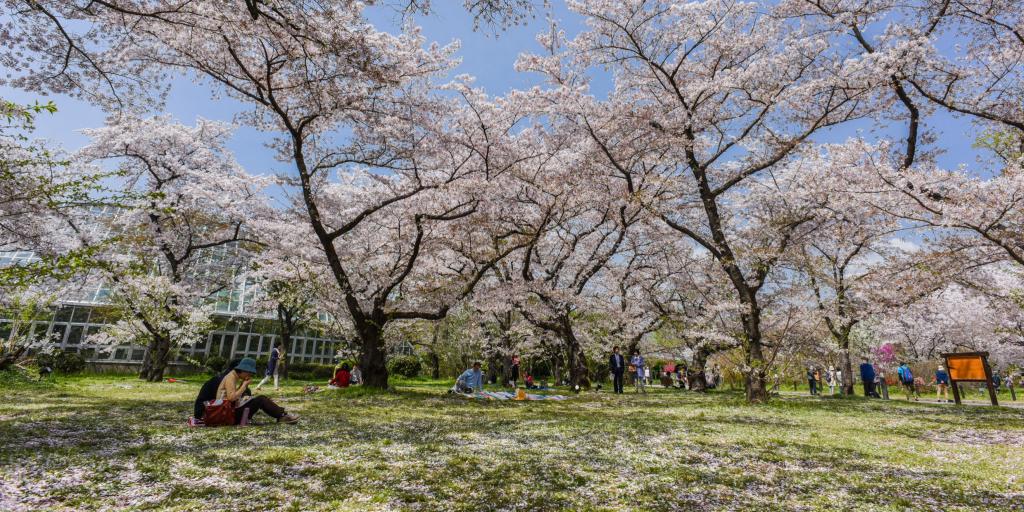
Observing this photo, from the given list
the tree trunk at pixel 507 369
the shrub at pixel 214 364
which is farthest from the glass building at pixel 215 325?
the tree trunk at pixel 507 369

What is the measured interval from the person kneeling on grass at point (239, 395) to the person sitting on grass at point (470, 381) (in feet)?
26.9

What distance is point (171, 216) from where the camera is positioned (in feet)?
65.6

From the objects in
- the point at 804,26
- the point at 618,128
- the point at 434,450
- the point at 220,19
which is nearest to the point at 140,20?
the point at 220,19

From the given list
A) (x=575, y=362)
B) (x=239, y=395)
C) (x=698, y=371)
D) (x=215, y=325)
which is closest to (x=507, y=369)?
(x=575, y=362)

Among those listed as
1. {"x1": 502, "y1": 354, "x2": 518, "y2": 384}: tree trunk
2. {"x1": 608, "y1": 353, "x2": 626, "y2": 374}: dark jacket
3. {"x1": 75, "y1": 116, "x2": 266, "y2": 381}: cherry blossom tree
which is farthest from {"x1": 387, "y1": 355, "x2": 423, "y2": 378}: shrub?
{"x1": 608, "y1": 353, "x2": 626, "y2": 374}: dark jacket

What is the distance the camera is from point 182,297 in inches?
858

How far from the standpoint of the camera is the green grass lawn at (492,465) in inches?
142

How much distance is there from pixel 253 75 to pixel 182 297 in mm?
15448

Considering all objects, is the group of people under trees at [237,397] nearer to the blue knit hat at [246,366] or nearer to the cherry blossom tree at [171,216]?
the blue knit hat at [246,366]

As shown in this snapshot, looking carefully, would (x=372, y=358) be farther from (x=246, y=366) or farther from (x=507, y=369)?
(x=507, y=369)

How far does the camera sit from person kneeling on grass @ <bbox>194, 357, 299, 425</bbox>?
23.6 ft

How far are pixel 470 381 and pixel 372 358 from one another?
341 cm

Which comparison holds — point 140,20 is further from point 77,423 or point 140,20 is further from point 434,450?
point 434,450

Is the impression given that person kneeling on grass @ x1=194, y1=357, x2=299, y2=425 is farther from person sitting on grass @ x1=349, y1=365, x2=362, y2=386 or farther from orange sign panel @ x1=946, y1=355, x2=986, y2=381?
orange sign panel @ x1=946, y1=355, x2=986, y2=381
